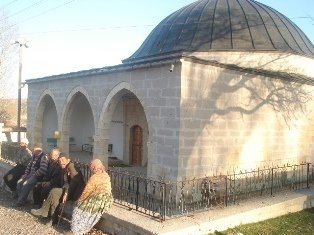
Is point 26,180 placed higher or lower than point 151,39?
lower

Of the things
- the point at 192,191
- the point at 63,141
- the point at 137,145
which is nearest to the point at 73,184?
the point at 192,191

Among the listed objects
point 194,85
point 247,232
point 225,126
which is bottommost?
point 247,232

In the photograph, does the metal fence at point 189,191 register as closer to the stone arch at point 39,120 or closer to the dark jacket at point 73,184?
the dark jacket at point 73,184

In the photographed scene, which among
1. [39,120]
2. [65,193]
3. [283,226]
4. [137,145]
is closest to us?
[65,193]

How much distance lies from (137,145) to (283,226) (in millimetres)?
8012

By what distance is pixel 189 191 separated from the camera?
313 inches

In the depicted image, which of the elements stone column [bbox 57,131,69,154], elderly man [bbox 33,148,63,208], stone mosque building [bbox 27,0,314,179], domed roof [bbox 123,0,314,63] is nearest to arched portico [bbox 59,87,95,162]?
stone mosque building [bbox 27,0,314,179]

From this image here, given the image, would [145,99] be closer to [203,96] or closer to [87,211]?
[203,96]

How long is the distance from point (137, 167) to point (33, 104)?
214 inches

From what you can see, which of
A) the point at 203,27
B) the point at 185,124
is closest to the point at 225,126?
the point at 185,124

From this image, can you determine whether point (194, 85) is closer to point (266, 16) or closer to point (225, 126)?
point (225, 126)

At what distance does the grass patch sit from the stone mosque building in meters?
2.06

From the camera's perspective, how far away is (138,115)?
44.5 feet

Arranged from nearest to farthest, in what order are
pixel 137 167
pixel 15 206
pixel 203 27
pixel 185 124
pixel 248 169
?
pixel 15 206 → pixel 185 124 → pixel 248 169 → pixel 203 27 → pixel 137 167
